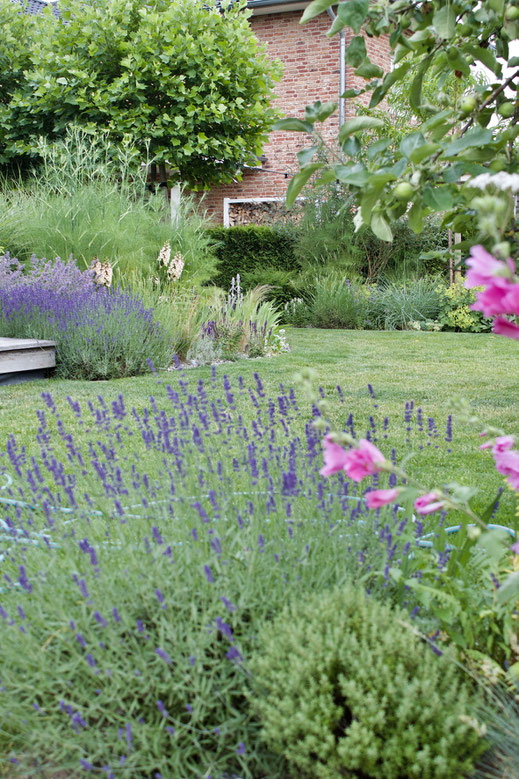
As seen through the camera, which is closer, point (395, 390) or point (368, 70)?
point (368, 70)

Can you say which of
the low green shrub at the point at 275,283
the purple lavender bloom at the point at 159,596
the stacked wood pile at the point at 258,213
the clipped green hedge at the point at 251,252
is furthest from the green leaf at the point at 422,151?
the stacked wood pile at the point at 258,213

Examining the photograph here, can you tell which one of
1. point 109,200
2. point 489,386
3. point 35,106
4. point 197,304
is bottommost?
point 489,386

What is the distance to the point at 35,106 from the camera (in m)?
10.6

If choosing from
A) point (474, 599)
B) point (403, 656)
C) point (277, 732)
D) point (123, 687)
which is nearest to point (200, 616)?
point (123, 687)

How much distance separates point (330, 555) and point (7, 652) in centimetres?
79

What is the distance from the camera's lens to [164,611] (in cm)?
151

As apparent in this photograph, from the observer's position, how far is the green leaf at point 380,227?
1697 mm

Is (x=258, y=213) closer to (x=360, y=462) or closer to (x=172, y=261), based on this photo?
(x=172, y=261)

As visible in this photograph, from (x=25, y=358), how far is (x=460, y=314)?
22.5ft

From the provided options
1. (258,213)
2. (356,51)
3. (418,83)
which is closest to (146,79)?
(258,213)

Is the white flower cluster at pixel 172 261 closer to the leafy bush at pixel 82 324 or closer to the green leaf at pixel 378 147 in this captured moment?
the leafy bush at pixel 82 324

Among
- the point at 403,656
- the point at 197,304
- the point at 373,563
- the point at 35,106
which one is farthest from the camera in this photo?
the point at 35,106

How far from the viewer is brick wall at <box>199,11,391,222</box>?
15078 mm

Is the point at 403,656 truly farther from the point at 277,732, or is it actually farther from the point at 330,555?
the point at 330,555
